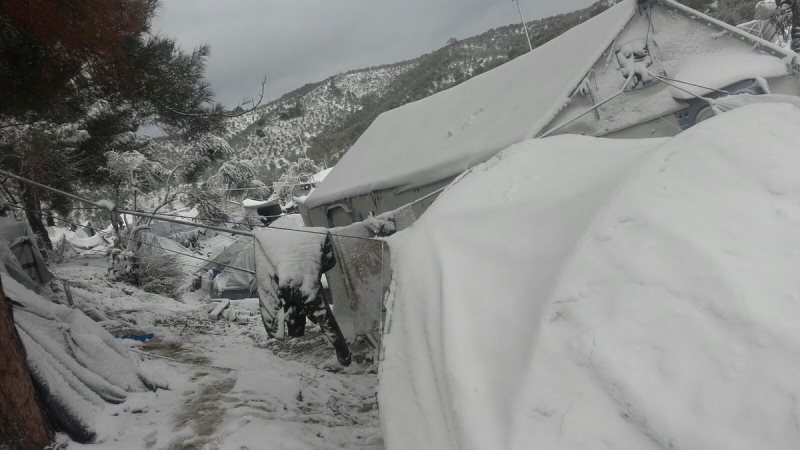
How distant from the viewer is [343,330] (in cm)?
574

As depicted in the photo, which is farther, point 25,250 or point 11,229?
point 11,229

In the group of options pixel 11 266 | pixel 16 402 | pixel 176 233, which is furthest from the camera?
pixel 176 233

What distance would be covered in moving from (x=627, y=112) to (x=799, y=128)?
26.9 ft

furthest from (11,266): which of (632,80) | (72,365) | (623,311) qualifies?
(632,80)

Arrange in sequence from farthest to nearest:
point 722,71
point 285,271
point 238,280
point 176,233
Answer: point 176,233 → point 238,280 → point 722,71 → point 285,271

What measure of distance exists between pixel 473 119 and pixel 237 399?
31.8ft

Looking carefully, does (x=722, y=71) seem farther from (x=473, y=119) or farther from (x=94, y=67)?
(x=94, y=67)

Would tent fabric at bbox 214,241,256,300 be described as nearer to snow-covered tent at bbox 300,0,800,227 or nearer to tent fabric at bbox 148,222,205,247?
snow-covered tent at bbox 300,0,800,227

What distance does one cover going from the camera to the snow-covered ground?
378 cm

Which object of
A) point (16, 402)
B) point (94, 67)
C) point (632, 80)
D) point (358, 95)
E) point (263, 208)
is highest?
point (358, 95)

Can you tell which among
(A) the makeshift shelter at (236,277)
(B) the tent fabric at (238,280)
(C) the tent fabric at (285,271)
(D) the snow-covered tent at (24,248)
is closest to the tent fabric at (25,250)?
(D) the snow-covered tent at (24,248)

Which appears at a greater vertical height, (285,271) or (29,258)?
(29,258)

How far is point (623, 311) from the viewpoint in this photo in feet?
5.89

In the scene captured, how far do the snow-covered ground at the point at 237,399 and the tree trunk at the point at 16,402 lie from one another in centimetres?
27
